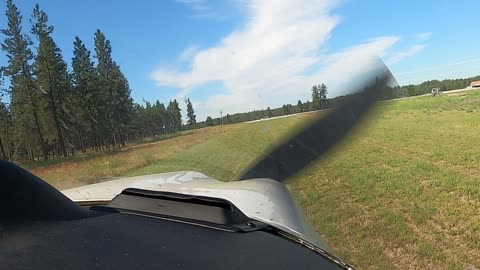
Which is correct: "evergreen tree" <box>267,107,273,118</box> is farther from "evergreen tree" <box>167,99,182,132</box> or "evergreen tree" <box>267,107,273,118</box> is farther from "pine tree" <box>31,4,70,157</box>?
"pine tree" <box>31,4,70,157</box>

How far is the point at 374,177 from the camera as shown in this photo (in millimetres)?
10500

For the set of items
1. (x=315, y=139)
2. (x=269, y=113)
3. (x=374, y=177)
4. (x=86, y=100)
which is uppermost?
(x=86, y=100)

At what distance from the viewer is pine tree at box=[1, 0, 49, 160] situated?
3.07 metres

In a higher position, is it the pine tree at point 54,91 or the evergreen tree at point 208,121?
the pine tree at point 54,91

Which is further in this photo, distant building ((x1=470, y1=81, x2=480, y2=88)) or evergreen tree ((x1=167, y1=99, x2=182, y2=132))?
distant building ((x1=470, y1=81, x2=480, y2=88))

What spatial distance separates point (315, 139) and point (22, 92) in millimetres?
2689

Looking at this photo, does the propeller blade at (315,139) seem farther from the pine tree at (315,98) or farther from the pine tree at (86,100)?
the pine tree at (86,100)

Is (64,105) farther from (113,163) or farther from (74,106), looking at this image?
(113,163)

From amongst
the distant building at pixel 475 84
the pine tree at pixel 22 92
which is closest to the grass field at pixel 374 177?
the pine tree at pixel 22 92

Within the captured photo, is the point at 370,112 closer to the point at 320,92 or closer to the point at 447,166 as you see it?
the point at 320,92

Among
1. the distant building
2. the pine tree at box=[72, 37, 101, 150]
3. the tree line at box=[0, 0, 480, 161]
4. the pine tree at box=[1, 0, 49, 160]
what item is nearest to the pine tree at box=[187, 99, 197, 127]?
the tree line at box=[0, 0, 480, 161]

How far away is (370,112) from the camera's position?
2627mm

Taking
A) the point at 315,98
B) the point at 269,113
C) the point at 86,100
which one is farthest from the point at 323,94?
the point at 86,100

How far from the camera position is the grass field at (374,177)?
2.88 metres
